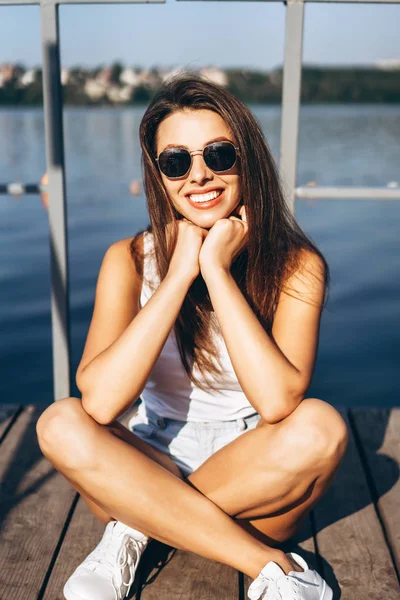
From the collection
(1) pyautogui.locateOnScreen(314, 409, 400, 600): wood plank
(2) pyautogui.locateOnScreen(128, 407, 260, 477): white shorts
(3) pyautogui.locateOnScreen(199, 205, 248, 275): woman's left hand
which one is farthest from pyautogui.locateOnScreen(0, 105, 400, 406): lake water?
(3) pyautogui.locateOnScreen(199, 205, 248, 275): woman's left hand

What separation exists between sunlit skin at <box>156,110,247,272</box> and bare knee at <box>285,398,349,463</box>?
39 cm

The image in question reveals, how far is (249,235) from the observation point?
1768 millimetres

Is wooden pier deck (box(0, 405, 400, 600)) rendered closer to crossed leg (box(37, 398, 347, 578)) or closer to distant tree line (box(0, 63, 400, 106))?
crossed leg (box(37, 398, 347, 578))

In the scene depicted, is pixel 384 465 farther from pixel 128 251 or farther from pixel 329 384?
pixel 329 384

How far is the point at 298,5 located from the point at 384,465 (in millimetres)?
1347

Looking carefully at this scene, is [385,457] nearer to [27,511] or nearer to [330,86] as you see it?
[27,511]

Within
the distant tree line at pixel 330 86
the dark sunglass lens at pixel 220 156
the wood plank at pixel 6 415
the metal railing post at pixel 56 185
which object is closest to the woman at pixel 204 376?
the dark sunglass lens at pixel 220 156

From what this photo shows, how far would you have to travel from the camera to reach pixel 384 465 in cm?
211

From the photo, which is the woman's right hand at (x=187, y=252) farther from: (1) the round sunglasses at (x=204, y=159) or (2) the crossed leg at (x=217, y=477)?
(2) the crossed leg at (x=217, y=477)

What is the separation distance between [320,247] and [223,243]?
18.7 feet

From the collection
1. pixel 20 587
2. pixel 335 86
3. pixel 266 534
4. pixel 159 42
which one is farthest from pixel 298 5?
pixel 335 86

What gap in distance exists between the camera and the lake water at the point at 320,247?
4867 mm

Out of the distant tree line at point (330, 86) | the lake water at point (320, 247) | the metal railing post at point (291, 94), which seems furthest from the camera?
the distant tree line at point (330, 86)

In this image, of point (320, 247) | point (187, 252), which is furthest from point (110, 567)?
point (320, 247)
